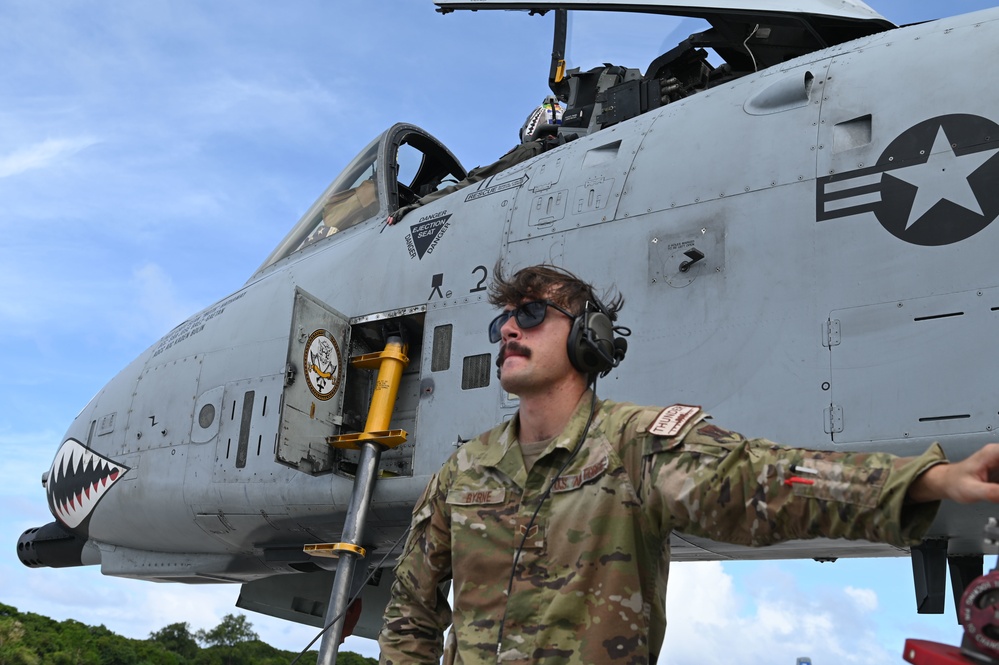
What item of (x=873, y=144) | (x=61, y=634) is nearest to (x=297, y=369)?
(x=873, y=144)

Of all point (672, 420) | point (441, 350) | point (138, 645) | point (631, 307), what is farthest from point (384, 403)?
point (138, 645)

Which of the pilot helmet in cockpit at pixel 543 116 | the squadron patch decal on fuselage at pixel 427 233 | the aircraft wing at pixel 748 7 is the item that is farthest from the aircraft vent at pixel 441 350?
the pilot helmet in cockpit at pixel 543 116

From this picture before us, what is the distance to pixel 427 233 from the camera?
7.12 metres

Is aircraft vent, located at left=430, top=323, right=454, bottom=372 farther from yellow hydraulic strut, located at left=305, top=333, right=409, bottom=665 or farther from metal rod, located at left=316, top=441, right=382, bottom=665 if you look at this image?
metal rod, located at left=316, top=441, right=382, bottom=665

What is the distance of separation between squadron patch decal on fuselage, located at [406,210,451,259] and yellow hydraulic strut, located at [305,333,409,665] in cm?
64

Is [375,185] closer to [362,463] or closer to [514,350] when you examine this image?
[362,463]

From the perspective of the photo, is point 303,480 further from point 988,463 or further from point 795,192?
point 988,463

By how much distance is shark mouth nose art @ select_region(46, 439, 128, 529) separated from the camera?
28.5 feet

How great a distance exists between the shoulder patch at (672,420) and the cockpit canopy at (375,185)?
18.1 ft

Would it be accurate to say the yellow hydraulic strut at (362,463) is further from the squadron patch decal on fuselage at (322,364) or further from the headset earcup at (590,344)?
the headset earcup at (590,344)

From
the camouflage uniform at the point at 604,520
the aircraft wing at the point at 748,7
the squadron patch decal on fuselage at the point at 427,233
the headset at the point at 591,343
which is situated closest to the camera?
the camouflage uniform at the point at 604,520

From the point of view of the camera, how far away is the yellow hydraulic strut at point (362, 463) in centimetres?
→ 602

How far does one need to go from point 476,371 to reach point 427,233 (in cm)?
127

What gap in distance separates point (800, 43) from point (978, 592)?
618cm
